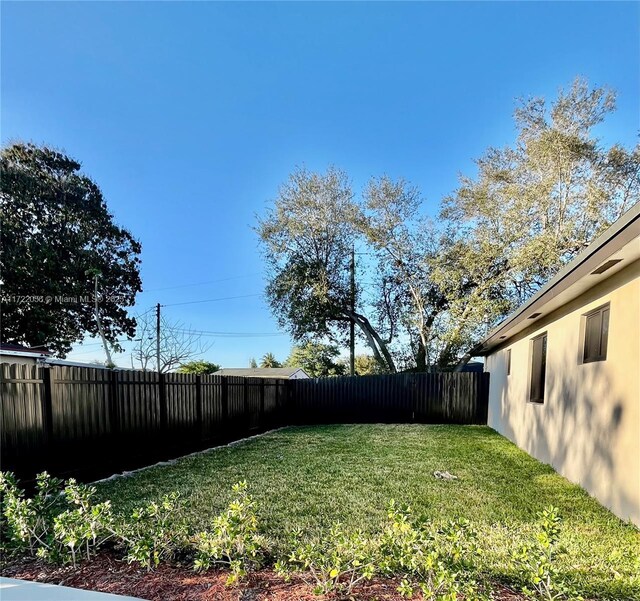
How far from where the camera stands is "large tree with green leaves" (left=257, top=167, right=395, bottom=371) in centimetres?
1559

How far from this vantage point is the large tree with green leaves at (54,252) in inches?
606

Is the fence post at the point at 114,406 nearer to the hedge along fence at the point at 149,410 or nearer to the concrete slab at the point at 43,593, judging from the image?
the hedge along fence at the point at 149,410

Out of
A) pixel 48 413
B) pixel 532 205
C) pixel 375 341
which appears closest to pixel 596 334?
pixel 48 413

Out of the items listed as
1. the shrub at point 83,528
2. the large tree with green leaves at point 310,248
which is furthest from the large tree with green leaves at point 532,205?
the shrub at point 83,528

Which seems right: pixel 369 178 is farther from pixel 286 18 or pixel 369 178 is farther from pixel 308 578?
pixel 308 578

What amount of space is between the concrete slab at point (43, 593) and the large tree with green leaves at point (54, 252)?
16.7 metres

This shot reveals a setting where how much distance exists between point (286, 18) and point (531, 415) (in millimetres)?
8049

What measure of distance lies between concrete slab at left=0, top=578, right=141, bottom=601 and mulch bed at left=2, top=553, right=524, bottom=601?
5 centimetres

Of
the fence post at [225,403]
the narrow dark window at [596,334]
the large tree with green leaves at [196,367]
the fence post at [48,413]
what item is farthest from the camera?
the large tree with green leaves at [196,367]

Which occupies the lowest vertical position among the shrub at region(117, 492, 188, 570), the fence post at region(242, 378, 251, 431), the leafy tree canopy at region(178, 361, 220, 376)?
the leafy tree canopy at region(178, 361, 220, 376)

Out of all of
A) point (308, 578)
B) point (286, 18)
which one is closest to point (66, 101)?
point (286, 18)

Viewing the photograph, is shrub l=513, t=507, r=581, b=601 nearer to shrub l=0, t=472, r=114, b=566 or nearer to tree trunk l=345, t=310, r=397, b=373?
shrub l=0, t=472, r=114, b=566

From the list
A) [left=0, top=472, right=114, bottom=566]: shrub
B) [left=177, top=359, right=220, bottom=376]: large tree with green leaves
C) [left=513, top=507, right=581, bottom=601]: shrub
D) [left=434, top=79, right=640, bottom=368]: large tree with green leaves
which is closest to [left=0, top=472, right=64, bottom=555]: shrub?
[left=0, top=472, right=114, bottom=566]: shrub

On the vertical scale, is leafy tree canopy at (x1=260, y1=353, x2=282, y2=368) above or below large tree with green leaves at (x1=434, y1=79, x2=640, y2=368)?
below
